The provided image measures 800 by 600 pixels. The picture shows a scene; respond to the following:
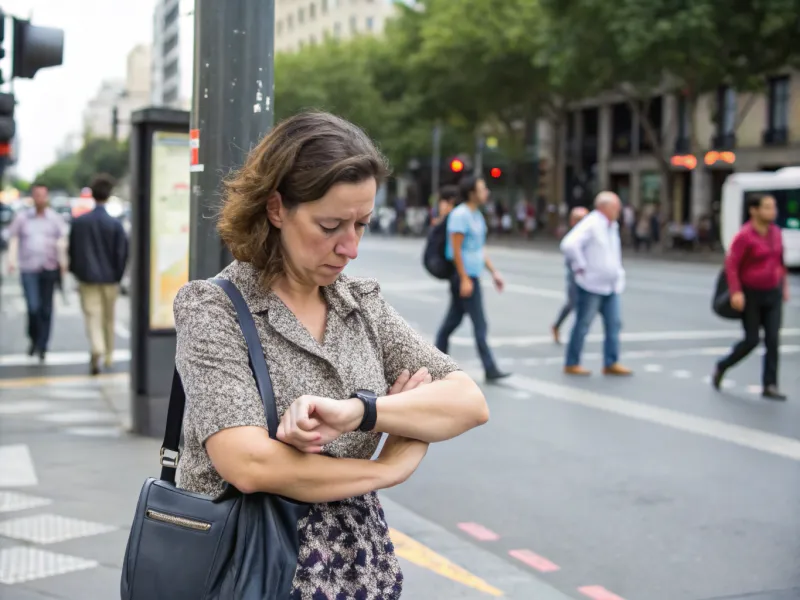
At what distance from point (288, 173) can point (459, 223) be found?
8420mm

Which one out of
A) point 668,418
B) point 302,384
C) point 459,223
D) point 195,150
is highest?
point 195,150

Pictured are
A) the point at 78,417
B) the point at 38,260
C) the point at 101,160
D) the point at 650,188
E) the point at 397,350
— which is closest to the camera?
the point at 397,350

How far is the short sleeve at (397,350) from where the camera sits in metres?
2.34

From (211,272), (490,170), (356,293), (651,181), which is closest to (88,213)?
(211,272)

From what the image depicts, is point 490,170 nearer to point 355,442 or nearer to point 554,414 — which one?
point 554,414

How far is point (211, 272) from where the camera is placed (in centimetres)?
550

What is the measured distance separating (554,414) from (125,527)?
434cm

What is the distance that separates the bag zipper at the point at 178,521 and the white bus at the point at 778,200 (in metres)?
26.5

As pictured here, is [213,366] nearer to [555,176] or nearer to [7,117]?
[7,117]

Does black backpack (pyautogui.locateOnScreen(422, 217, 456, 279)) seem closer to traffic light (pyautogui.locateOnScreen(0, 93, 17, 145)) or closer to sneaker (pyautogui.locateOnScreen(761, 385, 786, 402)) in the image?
sneaker (pyautogui.locateOnScreen(761, 385, 786, 402))

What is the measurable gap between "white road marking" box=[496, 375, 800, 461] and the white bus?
60.3 ft

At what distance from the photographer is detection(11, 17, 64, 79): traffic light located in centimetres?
723

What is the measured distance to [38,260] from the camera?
12.3 metres

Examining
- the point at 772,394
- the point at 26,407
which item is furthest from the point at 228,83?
the point at 772,394
